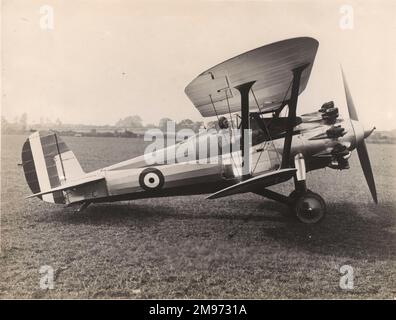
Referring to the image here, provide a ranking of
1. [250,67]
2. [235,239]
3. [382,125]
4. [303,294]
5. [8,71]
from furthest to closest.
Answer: [382,125] < [8,71] < [235,239] < [250,67] < [303,294]

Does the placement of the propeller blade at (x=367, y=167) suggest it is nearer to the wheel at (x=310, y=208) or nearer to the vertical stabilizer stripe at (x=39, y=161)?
the wheel at (x=310, y=208)

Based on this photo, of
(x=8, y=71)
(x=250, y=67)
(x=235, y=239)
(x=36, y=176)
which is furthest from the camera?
(x=36, y=176)

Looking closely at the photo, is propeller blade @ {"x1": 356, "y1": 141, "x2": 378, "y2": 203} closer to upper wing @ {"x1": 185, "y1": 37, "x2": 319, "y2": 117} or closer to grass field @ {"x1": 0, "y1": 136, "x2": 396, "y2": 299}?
grass field @ {"x1": 0, "y1": 136, "x2": 396, "y2": 299}

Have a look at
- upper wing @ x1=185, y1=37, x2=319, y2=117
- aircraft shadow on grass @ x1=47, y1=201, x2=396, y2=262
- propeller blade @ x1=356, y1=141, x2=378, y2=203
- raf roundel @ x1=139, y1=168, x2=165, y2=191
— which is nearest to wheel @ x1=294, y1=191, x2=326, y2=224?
aircraft shadow on grass @ x1=47, y1=201, x2=396, y2=262

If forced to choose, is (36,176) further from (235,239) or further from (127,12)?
(235,239)

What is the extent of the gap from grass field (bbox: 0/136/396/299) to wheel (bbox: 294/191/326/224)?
0.59ft

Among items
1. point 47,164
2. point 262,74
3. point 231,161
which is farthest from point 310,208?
point 47,164

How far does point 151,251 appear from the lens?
172 inches

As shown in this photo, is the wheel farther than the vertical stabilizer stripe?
No

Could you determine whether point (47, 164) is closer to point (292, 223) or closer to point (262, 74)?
point (262, 74)

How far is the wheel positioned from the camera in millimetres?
4941

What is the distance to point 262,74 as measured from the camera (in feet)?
14.6
